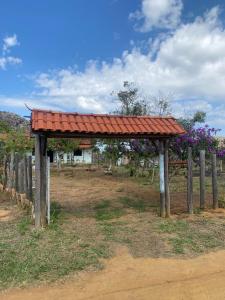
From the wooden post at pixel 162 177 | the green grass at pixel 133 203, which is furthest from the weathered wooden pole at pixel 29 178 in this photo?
the wooden post at pixel 162 177

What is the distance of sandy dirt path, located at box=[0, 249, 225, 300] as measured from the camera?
16.5 feet

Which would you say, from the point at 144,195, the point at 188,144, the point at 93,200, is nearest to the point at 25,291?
the point at 93,200

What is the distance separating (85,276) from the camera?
226 inches

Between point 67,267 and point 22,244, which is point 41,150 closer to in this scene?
point 22,244

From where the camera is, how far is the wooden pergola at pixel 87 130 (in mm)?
8758

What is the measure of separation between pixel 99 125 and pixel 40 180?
189 centimetres

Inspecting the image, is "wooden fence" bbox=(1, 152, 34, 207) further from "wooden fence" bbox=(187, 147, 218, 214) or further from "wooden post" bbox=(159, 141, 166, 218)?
"wooden fence" bbox=(187, 147, 218, 214)

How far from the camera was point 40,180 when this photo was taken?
8992 mm

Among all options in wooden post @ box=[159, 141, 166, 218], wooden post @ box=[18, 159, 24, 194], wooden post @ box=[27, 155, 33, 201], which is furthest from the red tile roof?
wooden post @ box=[18, 159, 24, 194]

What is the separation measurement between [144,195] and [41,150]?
6201 millimetres

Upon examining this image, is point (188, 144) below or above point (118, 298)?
above

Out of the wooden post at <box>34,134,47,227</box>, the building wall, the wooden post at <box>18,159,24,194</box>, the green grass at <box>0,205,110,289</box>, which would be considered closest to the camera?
the green grass at <box>0,205,110,289</box>

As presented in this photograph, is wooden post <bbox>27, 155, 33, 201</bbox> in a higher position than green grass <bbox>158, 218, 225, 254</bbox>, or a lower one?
higher

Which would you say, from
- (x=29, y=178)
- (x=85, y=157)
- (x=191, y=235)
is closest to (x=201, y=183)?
(x=191, y=235)
